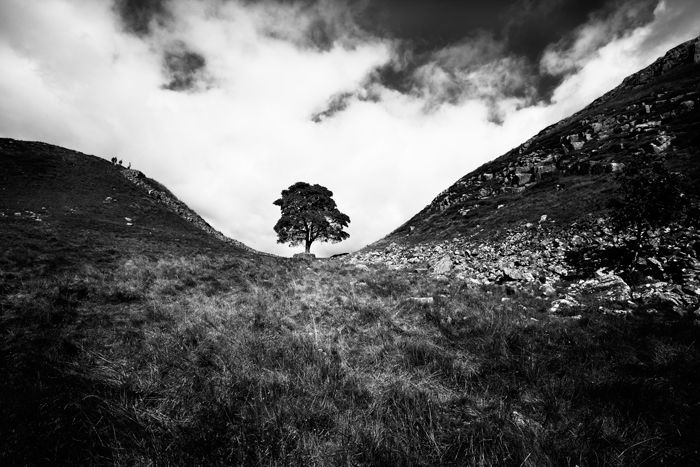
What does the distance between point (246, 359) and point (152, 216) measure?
1533 inches

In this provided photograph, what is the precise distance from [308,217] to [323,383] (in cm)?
3656

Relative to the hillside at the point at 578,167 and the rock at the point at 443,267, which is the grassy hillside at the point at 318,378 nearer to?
the rock at the point at 443,267

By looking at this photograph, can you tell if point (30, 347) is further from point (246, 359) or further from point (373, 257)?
point (373, 257)

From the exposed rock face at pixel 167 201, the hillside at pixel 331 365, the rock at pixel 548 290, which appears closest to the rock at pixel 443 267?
the hillside at pixel 331 365

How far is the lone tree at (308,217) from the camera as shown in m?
41.0

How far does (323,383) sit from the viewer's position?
14.5ft

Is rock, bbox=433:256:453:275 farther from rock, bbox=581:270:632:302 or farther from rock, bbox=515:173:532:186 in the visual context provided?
rock, bbox=515:173:532:186

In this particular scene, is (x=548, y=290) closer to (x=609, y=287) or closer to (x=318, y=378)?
(x=609, y=287)

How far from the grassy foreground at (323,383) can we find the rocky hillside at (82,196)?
62.9ft

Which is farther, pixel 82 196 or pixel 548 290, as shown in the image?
pixel 82 196

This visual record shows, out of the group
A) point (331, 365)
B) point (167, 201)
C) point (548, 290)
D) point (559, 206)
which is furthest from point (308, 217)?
point (331, 365)

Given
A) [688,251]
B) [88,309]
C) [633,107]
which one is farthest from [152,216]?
[633,107]

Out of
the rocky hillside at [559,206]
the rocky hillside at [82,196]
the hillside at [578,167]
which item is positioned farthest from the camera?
the rocky hillside at [82,196]

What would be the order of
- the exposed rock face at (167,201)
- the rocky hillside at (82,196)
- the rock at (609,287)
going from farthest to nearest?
the exposed rock face at (167,201)
the rocky hillside at (82,196)
the rock at (609,287)
